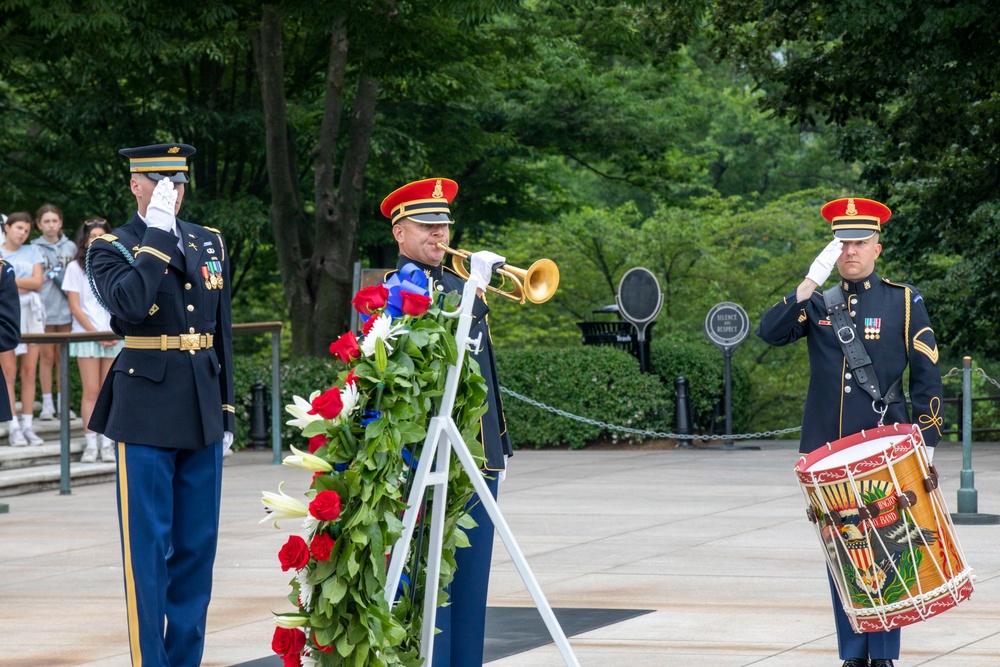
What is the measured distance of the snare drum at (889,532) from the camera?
5617mm

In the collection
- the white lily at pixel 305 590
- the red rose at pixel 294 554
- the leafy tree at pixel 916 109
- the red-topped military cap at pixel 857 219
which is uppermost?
the leafy tree at pixel 916 109

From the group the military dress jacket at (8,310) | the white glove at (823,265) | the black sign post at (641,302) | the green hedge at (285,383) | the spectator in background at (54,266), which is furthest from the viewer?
the black sign post at (641,302)

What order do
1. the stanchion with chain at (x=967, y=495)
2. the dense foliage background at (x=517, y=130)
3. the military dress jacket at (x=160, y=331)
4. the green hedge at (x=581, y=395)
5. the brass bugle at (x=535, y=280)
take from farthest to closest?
1. the green hedge at (x=581, y=395)
2. the dense foliage background at (x=517, y=130)
3. the stanchion with chain at (x=967, y=495)
4. the military dress jacket at (x=160, y=331)
5. the brass bugle at (x=535, y=280)

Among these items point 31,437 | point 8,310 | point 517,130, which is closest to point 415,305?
point 8,310

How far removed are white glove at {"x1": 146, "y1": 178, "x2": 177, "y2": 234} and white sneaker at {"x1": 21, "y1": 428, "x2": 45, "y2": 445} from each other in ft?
31.6

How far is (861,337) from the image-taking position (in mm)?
6352

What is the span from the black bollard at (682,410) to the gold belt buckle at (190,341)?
11978mm

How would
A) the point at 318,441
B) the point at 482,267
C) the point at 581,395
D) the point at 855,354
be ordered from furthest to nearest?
the point at 581,395
the point at 855,354
the point at 482,267
the point at 318,441

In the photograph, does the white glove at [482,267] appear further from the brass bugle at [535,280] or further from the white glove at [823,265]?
the white glove at [823,265]

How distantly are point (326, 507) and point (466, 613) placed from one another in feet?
3.90

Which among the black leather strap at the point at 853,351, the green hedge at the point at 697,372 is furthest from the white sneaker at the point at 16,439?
the black leather strap at the point at 853,351

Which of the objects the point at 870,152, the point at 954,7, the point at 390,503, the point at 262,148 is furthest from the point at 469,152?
the point at 390,503

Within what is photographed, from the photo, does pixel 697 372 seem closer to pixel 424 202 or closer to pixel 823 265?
pixel 823 265

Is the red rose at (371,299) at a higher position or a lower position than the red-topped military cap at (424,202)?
lower
